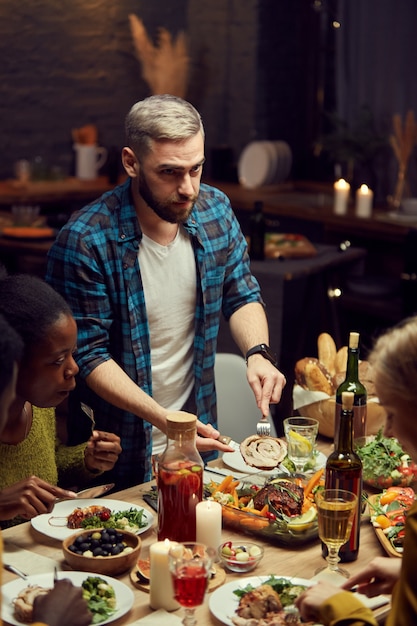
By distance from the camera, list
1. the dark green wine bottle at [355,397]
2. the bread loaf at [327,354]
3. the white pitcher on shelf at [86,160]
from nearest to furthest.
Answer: the dark green wine bottle at [355,397] < the bread loaf at [327,354] < the white pitcher on shelf at [86,160]

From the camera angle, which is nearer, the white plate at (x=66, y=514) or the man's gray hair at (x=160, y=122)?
the white plate at (x=66, y=514)

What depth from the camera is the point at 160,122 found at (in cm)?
278

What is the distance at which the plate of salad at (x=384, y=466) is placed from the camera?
258 centimetres

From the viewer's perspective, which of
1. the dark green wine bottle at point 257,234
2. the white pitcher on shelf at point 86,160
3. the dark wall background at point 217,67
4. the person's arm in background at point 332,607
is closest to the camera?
the person's arm in background at point 332,607

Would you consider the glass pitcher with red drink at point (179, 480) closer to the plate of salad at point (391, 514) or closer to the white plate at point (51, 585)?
the white plate at point (51, 585)

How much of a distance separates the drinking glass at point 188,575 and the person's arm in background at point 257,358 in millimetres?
860

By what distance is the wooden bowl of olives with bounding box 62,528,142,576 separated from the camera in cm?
209

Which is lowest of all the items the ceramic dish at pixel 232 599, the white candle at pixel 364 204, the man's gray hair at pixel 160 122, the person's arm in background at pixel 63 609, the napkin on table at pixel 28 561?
the white candle at pixel 364 204

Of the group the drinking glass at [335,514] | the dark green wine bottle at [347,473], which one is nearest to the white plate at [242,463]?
the dark green wine bottle at [347,473]

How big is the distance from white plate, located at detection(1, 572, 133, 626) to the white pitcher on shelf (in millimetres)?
5451

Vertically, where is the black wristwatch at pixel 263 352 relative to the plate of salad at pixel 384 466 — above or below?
above

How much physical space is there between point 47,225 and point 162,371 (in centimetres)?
317

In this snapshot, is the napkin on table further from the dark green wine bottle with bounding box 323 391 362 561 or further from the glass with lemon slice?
the glass with lemon slice

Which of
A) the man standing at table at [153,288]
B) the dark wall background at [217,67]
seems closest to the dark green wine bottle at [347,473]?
the man standing at table at [153,288]
